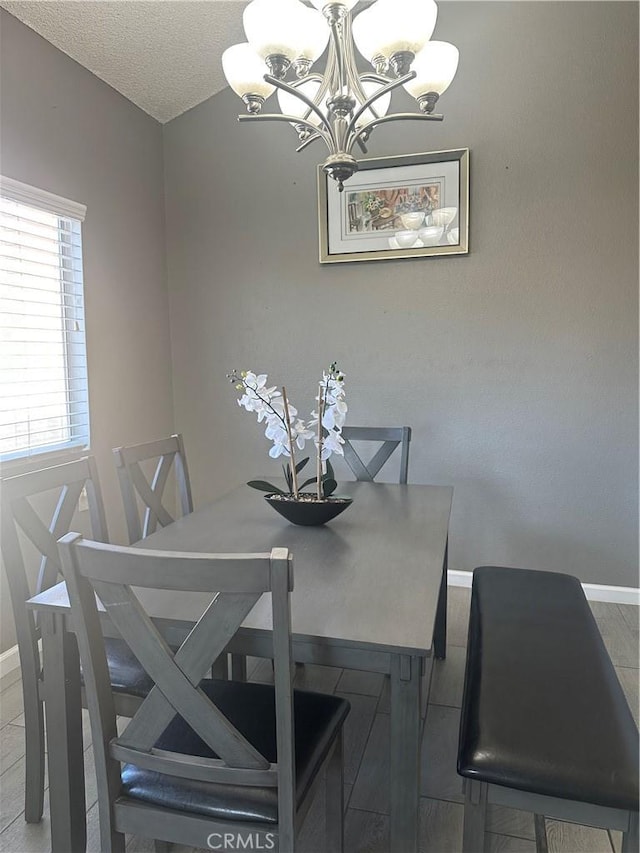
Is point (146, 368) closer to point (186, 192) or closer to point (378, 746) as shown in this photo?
point (186, 192)

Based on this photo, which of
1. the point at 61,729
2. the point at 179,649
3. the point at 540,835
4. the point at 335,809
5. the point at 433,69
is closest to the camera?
the point at 179,649

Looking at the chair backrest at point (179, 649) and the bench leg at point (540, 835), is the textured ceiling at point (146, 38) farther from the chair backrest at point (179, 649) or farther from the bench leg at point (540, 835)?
the bench leg at point (540, 835)

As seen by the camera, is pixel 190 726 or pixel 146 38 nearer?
pixel 190 726

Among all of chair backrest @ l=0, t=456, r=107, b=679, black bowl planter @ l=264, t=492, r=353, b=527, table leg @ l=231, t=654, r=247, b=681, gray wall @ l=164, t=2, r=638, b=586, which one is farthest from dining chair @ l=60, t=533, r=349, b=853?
gray wall @ l=164, t=2, r=638, b=586

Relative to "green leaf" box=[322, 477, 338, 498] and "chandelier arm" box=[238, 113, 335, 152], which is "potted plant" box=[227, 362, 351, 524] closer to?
"green leaf" box=[322, 477, 338, 498]

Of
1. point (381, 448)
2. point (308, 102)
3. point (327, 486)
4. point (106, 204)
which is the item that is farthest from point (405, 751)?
point (106, 204)

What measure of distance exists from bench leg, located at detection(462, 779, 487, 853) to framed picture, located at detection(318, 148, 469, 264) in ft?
7.95

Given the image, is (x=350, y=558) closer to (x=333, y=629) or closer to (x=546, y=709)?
(x=333, y=629)

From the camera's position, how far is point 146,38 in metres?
2.58

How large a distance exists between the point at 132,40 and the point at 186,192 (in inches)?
32.4

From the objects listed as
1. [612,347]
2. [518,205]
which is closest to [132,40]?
[518,205]

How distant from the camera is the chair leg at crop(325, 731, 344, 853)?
1.29 metres

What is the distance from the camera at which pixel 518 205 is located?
9.07 feet

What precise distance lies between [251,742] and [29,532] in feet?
2.64
